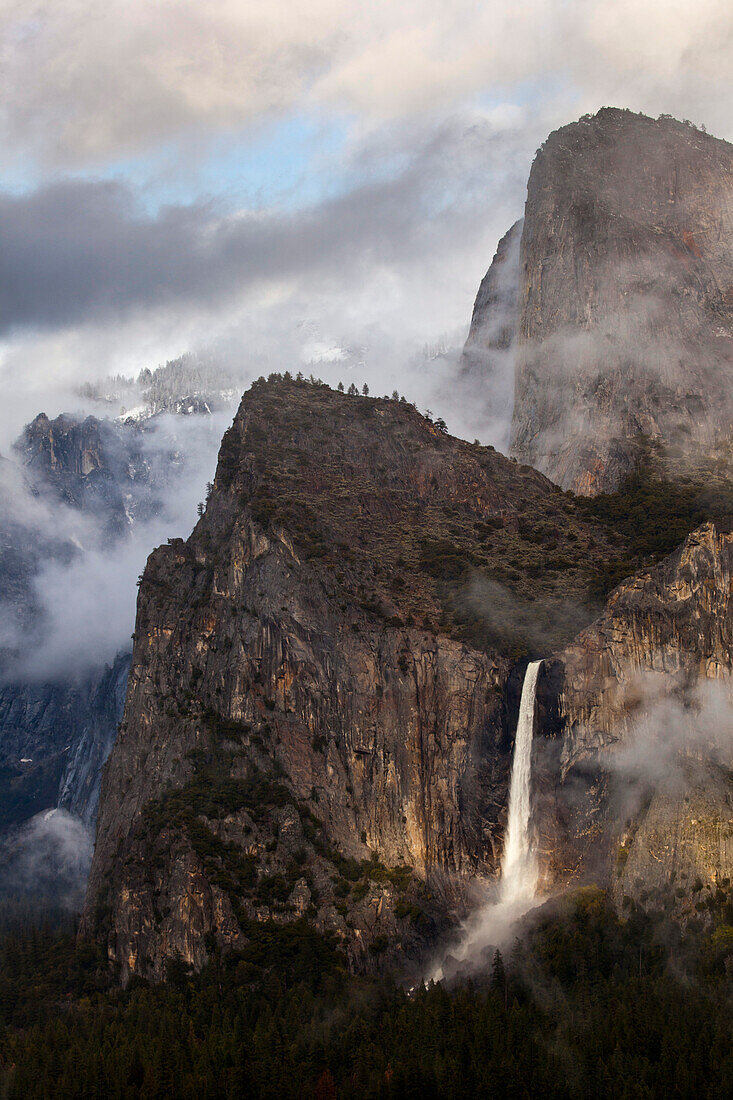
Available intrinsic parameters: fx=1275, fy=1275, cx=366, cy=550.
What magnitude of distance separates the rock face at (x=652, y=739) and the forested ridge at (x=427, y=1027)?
5520 millimetres

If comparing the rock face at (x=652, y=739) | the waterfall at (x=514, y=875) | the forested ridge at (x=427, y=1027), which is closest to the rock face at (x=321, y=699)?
the waterfall at (x=514, y=875)

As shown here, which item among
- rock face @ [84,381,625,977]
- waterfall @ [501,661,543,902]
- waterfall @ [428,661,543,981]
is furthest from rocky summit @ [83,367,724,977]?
waterfall @ [428,661,543,981]

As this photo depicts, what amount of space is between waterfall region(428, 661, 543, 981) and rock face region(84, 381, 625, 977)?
1733mm

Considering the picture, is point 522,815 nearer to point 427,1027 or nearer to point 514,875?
point 514,875

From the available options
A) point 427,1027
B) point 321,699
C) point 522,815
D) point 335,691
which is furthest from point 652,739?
point 427,1027

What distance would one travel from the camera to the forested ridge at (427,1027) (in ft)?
325

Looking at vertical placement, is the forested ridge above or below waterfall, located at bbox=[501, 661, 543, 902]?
below

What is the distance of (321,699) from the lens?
144875mm

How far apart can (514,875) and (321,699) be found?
95.6ft

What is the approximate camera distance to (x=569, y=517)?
175 metres

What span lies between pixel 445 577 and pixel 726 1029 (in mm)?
68452

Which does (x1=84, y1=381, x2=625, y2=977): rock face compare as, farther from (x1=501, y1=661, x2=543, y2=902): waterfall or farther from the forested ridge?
the forested ridge

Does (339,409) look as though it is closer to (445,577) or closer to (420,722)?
(445,577)

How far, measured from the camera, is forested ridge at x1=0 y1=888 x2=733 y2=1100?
99000 mm
